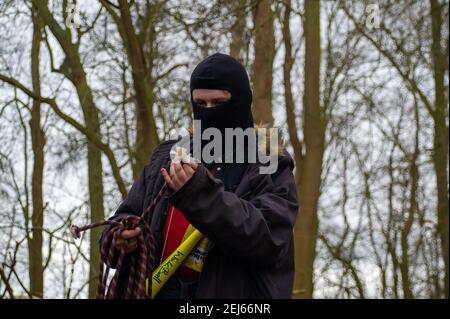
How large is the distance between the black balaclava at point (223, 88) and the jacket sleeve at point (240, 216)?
34 centimetres

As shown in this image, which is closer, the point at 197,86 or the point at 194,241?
the point at 194,241

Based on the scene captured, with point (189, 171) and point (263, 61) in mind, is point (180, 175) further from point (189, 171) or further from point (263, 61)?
point (263, 61)

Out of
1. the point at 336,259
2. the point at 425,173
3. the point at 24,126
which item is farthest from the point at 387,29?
the point at 24,126

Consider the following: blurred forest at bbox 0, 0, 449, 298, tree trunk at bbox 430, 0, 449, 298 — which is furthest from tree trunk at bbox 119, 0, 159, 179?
tree trunk at bbox 430, 0, 449, 298

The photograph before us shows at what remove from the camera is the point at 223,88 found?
9.93 ft

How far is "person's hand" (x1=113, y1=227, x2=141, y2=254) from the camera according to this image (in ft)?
9.05

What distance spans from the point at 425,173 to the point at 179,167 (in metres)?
13.6

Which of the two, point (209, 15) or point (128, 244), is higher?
point (209, 15)

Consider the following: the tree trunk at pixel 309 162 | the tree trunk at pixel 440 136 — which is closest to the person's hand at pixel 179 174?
the tree trunk at pixel 309 162

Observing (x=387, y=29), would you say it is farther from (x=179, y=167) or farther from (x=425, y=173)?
(x=179, y=167)

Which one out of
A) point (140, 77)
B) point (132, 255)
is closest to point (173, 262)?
point (132, 255)

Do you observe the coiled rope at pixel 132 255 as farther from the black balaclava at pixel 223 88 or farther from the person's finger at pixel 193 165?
the black balaclava at pixel 223 88

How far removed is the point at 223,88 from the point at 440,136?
11573mm

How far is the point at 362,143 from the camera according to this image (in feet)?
54.9
